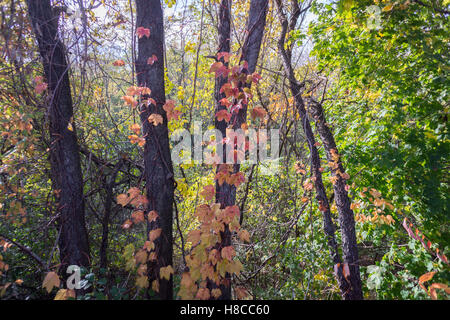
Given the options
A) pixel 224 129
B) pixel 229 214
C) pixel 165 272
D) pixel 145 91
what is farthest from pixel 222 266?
pixel 145 91

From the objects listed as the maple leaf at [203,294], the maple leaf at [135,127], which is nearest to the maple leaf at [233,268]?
the maple leaf at [203,294]

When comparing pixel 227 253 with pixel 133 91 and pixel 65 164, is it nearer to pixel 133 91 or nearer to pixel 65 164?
pixel 133 91

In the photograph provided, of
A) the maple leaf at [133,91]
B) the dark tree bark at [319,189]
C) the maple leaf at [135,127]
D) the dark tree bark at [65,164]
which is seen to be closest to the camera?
the maple leaf at [133,91]

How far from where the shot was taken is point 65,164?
2.85m

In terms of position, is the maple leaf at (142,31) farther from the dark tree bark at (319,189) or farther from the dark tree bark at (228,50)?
the dark tree bark at (319,189)

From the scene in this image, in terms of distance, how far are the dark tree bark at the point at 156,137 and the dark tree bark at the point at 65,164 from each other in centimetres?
97

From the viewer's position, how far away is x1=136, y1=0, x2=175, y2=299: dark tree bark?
2.37m

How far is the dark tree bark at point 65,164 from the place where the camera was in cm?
275

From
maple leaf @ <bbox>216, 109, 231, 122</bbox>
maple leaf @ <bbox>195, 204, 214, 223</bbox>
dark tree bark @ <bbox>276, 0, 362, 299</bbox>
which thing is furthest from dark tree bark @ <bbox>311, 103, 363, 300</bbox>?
maple leaf @ <bbox>195, 204, 214, 223</bbox>

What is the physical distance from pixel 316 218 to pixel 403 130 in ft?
7.19

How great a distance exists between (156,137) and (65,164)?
1.19m

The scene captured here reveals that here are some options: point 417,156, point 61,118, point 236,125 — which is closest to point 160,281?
point 236,125

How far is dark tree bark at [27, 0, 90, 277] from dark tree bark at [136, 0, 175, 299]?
0.97 metres
